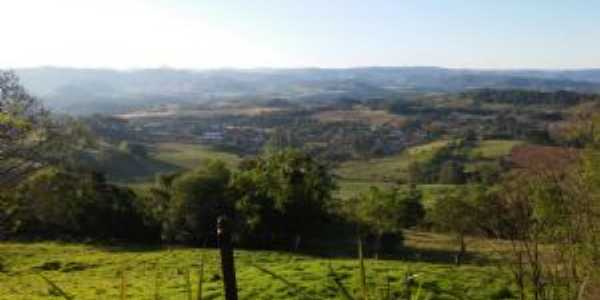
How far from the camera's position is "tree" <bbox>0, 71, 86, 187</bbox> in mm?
24917

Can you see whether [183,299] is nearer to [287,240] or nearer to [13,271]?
[13,271]

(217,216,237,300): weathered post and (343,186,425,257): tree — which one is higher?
(217,216,237,300): weathered post

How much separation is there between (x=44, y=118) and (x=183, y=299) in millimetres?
20817

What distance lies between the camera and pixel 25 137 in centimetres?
2822

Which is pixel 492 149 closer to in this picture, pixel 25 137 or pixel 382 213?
pixel 382 213

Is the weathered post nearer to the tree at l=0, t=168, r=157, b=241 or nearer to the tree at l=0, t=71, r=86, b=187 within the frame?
the tree at l=0, t=71, r=86, b=187

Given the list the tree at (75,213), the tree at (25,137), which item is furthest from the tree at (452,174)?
the tree at (25,137)

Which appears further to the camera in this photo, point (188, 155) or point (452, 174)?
point (188, 155)

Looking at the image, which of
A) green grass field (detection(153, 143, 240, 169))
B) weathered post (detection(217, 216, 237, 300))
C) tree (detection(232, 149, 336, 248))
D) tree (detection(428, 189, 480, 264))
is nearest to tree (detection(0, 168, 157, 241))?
tree (detection(232, 149, 336, 248))

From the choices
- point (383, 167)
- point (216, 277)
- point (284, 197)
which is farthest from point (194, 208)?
point (383, 167)

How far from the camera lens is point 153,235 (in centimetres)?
6206

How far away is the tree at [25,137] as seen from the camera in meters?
24.9

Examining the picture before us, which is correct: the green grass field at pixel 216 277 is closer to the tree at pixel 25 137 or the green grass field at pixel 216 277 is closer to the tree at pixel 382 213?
the tree at pixel 25 137

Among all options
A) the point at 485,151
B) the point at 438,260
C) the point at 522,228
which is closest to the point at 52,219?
the point at 438,260
